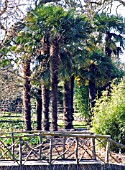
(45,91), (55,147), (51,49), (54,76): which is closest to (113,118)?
(55,147)

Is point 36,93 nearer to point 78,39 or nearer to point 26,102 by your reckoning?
point 26,102

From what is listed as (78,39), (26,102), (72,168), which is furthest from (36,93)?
(72,168)

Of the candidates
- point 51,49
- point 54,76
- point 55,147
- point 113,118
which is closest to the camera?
point 55,147

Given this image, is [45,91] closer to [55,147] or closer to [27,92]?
[27,92]

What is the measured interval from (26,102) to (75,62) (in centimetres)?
372

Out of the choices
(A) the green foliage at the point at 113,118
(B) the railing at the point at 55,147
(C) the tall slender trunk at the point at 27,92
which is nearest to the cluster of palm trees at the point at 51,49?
(C) the tall slender trunk at the point at 27,92

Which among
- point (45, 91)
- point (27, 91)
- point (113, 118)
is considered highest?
point (27, 91)

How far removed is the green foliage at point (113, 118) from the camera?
1464cm

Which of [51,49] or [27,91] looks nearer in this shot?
[51,49]

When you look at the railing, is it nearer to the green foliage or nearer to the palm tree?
the green foliage

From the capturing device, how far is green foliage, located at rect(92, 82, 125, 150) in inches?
576

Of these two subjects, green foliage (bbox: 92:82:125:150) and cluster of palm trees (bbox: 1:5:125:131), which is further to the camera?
cluster of palm trees (bbox: 1:5:125:131)

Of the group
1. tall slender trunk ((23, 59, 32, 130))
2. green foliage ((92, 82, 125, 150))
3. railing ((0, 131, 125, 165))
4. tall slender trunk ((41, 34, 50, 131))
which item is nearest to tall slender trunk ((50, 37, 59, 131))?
tall slender trunk ((41, 34, 50, 131))

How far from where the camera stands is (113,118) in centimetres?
1477
